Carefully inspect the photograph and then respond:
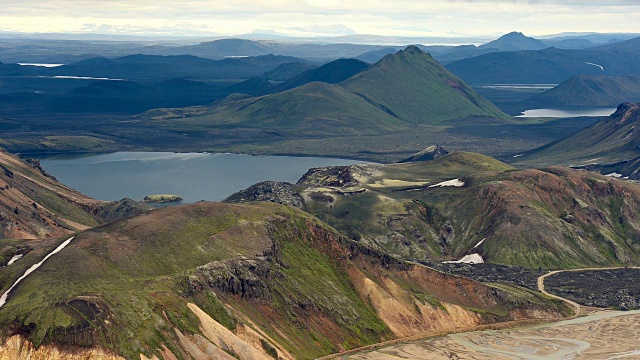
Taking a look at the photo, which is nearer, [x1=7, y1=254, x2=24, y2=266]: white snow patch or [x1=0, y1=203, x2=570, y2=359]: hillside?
[x1=0, y1=203, x2=570, y2=359]: hillside

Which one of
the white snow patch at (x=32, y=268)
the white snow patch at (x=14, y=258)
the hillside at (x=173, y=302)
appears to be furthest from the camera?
the white snow patch at (x=14, y=258)

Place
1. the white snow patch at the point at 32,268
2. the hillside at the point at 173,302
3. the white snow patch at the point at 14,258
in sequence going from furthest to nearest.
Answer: the white snow patch at the point at 14,258 < the white snow patch at the point at 32,268 < the hillside at the point at 173,302

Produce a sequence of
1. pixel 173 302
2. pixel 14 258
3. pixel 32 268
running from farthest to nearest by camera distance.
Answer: pixel 14 258
pixel 32 268
pixel 173 302

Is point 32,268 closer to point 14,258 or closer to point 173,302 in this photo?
point 14,258

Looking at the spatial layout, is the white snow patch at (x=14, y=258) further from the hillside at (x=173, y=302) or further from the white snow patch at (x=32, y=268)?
the white snow patch at (x=32, y=268)

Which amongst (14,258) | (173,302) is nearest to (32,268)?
(14,258)

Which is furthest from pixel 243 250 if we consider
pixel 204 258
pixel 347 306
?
pixel 347 306

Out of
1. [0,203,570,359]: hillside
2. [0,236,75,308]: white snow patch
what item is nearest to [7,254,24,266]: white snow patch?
[0,203,570,359]: hillside

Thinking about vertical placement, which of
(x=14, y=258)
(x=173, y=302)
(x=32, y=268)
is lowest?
(x=173, y=302)

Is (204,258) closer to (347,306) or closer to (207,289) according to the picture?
(207,289)

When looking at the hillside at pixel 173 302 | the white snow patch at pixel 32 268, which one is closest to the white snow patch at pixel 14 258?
the hillside at pixel 173 302

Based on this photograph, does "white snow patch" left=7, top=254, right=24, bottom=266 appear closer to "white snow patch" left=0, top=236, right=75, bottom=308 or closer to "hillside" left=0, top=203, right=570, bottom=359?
"hillside" left=0, top=203, right=570, bottom=359
